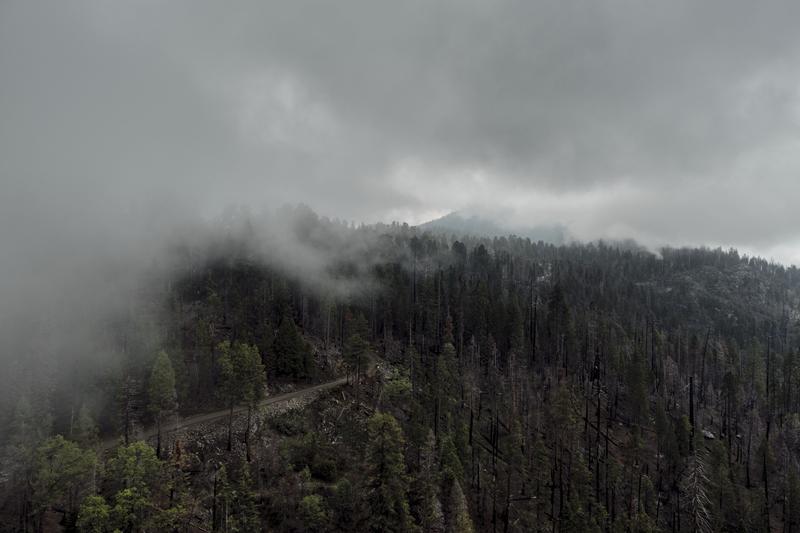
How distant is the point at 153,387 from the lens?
59.6 m

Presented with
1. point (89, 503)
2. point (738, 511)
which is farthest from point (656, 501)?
point (89, 503)

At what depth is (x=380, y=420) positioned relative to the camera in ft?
154

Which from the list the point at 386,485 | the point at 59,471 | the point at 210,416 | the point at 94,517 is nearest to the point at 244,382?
the point at 210,416

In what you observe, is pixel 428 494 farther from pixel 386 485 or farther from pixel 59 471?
pixel 59 471

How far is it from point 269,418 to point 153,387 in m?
18.2

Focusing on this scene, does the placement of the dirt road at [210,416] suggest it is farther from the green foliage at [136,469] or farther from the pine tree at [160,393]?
the green foliage at [136,469]

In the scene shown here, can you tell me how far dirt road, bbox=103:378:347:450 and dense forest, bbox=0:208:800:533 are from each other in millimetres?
598

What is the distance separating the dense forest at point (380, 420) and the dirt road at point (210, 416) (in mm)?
598

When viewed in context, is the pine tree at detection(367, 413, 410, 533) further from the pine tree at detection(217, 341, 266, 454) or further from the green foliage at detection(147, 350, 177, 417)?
the green foliage at detection(147, 350, 177, 417)

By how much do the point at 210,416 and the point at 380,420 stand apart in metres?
36.4

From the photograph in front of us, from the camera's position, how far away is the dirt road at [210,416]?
59.9 metres

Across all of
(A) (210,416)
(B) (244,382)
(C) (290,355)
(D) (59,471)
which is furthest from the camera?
(C) (290,355)

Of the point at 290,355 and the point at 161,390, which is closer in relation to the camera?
the point at 161,390

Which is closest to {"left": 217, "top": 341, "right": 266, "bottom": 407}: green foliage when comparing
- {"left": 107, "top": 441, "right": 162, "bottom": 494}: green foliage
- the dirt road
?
the dirt road
